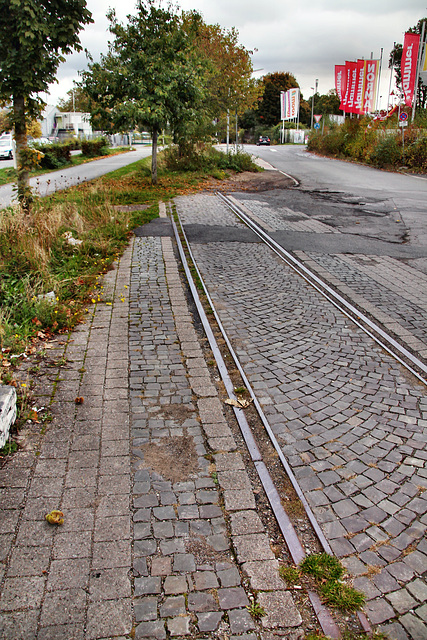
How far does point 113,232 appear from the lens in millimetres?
10781

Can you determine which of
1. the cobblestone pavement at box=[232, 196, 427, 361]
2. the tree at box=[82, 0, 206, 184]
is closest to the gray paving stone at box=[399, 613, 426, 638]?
the cobblestone pavement at box=[232, 196, 427, 361]

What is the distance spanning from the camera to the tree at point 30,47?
8781 mm

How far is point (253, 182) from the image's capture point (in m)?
22.4

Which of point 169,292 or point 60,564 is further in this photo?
point 169,292

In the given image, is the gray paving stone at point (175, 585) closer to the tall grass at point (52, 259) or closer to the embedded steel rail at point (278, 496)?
the embedded steel rail at point (278, 496)

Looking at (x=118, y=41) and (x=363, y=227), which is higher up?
(x=118, y=41)

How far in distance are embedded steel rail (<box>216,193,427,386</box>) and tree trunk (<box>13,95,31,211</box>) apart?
522 cm

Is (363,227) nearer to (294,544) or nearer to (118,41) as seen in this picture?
(118,41)

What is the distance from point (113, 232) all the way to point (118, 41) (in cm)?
882

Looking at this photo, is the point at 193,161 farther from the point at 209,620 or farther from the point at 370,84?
the point at 370,84

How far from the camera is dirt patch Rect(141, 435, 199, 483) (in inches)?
144

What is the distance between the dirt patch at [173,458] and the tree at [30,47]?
24.8ft

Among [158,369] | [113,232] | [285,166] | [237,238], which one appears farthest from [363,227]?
[285,166]

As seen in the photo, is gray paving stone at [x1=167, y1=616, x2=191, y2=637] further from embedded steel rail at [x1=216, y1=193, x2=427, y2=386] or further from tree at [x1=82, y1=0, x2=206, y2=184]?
tree at [x1=82, y1=0, x2=206, y2=184]
